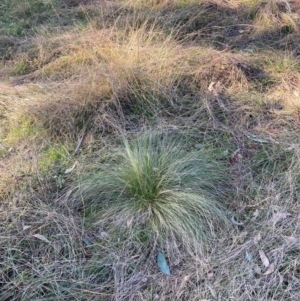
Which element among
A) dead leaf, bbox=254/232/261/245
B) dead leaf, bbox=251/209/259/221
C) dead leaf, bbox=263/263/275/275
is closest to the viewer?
dead leaf, bbox=263/263/275/275

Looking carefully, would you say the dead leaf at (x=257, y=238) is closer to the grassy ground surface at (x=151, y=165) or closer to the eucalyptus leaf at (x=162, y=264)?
the grassy ground surface at (x=151, y=165)

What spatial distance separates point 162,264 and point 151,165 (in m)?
0.58

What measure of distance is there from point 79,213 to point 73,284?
0.44 metres

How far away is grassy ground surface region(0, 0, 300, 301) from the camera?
1946 millimetres

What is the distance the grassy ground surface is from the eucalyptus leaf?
15 millimetres

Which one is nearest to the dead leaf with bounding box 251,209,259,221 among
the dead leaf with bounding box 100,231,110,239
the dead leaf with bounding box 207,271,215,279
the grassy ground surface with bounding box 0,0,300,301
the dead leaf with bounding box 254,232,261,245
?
the grassy ground surface with bounding box 0,0,300,301

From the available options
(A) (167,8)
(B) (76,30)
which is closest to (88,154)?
(B) (76,30)

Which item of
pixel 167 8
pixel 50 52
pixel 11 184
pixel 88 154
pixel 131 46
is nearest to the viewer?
pixel 11 184

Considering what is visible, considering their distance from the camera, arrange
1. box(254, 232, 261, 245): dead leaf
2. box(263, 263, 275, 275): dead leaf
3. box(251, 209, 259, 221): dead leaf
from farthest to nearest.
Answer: box(251, 209, 259, 221): dead leaf, box(254, 232, 261, 245): dead leaf, box(263, 263, 275, 275): dead leaf

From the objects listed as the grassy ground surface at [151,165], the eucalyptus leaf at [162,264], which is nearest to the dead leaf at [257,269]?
the grassy ground surface at [151,165]

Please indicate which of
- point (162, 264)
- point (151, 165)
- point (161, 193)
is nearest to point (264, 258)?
point (162, 264)

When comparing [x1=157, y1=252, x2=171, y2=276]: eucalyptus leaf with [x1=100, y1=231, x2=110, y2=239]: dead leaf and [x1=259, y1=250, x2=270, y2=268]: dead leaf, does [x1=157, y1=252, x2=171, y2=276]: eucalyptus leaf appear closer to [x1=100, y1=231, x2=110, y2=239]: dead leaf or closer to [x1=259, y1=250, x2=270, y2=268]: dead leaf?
[x1=100, y1=231, x2=110, y2=239]: dead leaf

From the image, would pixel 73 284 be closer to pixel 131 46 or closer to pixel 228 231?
pixel 228 231

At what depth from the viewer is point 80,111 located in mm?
2930
